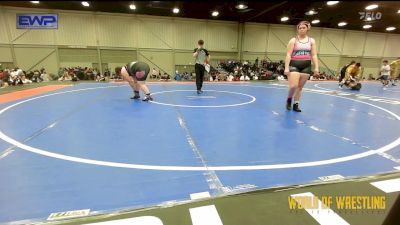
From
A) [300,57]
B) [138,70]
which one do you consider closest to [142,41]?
[138,70]

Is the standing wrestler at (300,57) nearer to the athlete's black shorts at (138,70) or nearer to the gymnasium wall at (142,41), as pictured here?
the athlete's black shorts at (138,70)

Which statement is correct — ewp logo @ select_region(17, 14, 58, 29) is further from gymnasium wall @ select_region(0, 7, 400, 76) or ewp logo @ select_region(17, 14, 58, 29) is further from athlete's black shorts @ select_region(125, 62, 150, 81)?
athlete's black shorts @ select_region(125, 62, 150, 81)

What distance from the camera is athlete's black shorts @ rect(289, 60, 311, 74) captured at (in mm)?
5234

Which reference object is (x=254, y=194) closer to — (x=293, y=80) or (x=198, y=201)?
(x=198, y=201)

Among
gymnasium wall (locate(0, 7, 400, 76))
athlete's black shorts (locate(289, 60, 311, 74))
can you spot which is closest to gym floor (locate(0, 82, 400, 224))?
athlete's black shorts (locate(289, 60, 311, 74))

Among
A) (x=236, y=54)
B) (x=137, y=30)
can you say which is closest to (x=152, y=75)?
(x=137, y=30)

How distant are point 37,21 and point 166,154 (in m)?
19.1

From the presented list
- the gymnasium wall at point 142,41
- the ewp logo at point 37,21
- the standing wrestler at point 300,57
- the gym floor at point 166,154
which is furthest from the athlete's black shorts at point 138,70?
the gymnasium wall at point 142,41

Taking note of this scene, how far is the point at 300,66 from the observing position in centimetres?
527

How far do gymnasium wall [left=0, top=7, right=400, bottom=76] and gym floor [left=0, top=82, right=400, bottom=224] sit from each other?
1669cm

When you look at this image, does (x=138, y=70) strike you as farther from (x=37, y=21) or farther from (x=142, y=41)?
(x=142, y=41)

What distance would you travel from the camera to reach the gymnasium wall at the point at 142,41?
19.0 metres

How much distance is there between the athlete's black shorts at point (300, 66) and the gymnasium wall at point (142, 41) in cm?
1762

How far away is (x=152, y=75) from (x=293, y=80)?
654 inches
